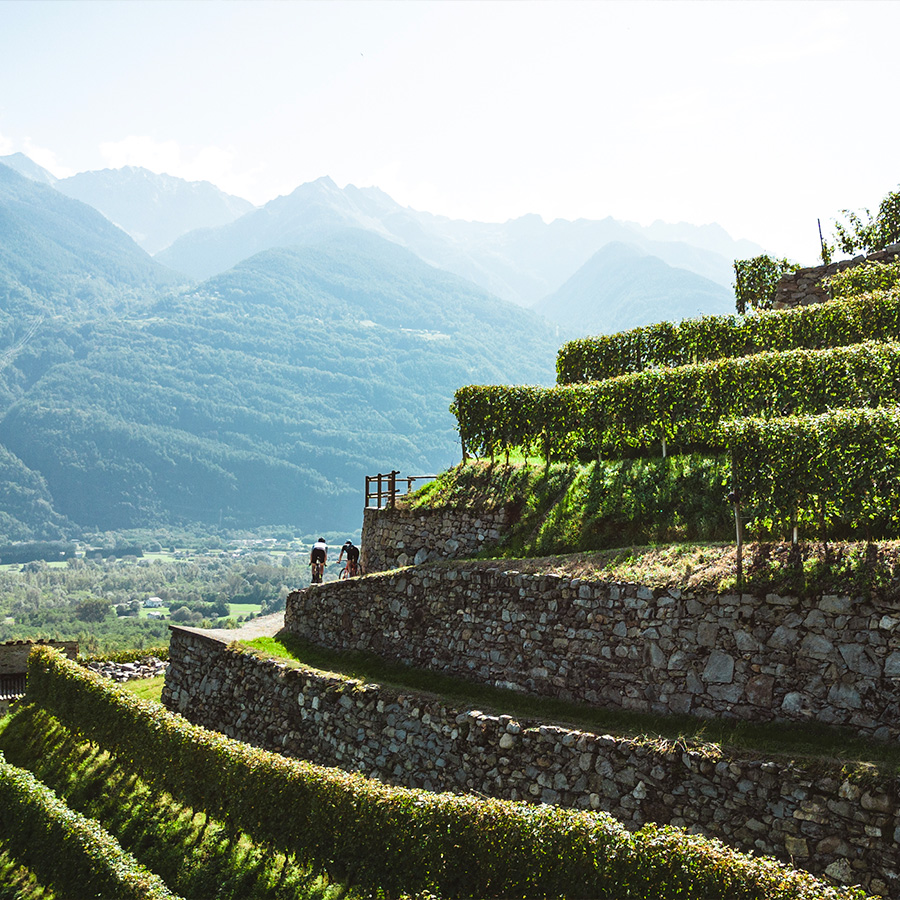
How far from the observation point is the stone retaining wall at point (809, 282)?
89.6 ft

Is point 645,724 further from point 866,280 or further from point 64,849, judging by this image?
point 866,280

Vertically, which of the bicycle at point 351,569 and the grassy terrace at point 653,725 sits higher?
the bicycle at point 351,569

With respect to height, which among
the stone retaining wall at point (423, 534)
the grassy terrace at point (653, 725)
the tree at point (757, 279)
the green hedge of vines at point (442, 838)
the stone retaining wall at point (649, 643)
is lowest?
the green hedge of vines at point (442, 838)

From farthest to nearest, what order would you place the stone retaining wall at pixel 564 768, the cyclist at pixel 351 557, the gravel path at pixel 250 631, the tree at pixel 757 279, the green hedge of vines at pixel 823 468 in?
the tree at pixel 757 279, the cyclist at pixel 351 557, the gravel path at pixel 250 631, the green hedge of vines at pixel 823 468, the stone retaining wall at pixel 564 768

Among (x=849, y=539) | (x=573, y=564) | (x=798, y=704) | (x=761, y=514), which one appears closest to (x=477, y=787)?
(x=573, y=564)

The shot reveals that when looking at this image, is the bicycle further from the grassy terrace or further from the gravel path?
the grassy terrace

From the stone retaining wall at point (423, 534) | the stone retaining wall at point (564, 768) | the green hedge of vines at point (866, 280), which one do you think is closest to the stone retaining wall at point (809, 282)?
the green hedge of vines at point (866, 280)

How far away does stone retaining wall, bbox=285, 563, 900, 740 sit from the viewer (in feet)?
37.7

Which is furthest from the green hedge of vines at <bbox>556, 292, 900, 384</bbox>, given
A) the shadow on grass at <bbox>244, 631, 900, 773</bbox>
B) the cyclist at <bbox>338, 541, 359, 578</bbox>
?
the shadow on grass at <bbox>244, 631, 900, 773</bbox>

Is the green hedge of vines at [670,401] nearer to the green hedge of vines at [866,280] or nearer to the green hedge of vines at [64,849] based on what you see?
the green hedge of vines at [866,280]

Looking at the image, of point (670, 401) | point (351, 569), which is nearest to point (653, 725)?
point (670, 401)

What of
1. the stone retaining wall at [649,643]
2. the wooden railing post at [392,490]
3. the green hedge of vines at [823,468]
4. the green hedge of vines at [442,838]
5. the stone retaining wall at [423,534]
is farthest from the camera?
the wooden railing post at [392,490]

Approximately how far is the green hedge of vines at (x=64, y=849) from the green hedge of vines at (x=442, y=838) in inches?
65.5

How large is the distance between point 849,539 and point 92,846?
14.6 m
